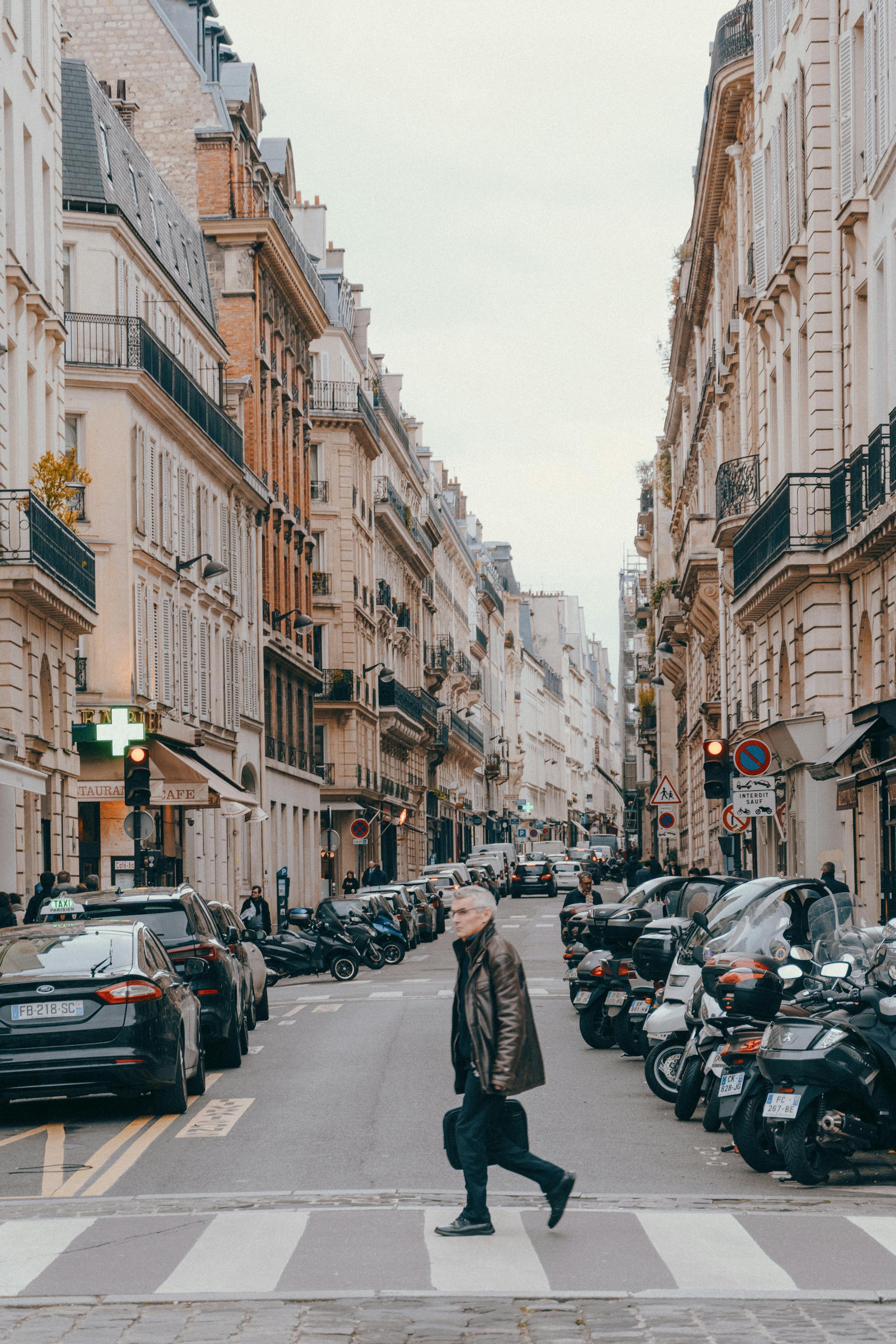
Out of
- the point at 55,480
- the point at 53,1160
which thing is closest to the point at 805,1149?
the point at 53,1160

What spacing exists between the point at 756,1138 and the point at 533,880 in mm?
66709

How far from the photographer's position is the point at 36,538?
1091 inches

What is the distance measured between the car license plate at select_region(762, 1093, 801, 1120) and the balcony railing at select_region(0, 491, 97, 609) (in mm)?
17574

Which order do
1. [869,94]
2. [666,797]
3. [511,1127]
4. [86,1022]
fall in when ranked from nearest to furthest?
[511,1127] < [86,1022] < [869,94] < [666,797]

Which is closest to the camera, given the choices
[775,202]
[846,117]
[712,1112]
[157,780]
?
[712,1112]

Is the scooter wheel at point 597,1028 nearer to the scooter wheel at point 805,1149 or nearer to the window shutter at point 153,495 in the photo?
the scooter wheel at point 805,1149

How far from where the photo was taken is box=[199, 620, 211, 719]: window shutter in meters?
45.5

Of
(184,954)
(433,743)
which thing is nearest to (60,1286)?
(184,954)

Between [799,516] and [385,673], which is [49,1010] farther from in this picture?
[385,673]

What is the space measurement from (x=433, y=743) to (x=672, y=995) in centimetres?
7747

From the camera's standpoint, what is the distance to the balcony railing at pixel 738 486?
118ft

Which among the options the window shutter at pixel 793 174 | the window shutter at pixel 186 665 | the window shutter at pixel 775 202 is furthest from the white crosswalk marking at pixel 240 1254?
the window shutter at pixel 186 665

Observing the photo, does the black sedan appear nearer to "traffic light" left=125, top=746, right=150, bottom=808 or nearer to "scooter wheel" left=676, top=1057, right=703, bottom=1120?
"scooter wheel" left=676, top=1057, right=703, bottom=1120

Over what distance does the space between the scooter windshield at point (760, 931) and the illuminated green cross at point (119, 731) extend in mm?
19983
